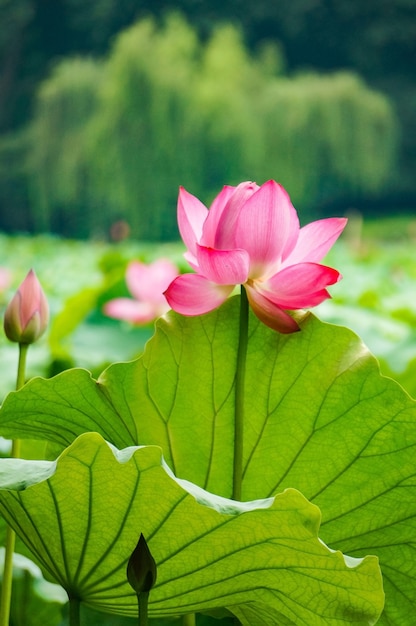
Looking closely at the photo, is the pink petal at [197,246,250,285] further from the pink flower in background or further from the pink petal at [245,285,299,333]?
the pink flower in background

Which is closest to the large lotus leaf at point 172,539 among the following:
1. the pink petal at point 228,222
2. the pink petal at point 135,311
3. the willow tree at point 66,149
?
the pink petal at point 228,222

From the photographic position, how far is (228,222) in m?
0.36

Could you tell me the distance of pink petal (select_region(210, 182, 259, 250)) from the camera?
0.36 meters

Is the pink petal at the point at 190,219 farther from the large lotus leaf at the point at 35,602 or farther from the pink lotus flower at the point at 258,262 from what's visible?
the large lotus leaf at the point at 35,602

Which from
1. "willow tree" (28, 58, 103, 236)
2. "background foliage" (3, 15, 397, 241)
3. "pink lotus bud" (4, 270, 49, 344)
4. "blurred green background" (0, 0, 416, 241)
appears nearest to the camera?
"pink lotus bud" (4, 270, 49, 344)

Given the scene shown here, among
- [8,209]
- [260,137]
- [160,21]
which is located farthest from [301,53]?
[8,209]

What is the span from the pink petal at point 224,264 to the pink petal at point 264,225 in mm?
11

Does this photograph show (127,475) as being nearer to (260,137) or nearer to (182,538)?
(182,538)

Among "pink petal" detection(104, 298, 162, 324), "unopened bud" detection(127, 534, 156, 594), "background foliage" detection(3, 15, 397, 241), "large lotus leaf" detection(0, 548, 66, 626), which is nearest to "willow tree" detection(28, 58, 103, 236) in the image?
"background foliage" detection(3, 15, 397, 241)

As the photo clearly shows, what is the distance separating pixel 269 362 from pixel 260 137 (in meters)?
15.7

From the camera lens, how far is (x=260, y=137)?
51.5 feet

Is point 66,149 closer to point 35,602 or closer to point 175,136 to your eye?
point 175,136

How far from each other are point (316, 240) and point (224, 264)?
48mm

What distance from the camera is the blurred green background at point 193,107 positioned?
14.9m
